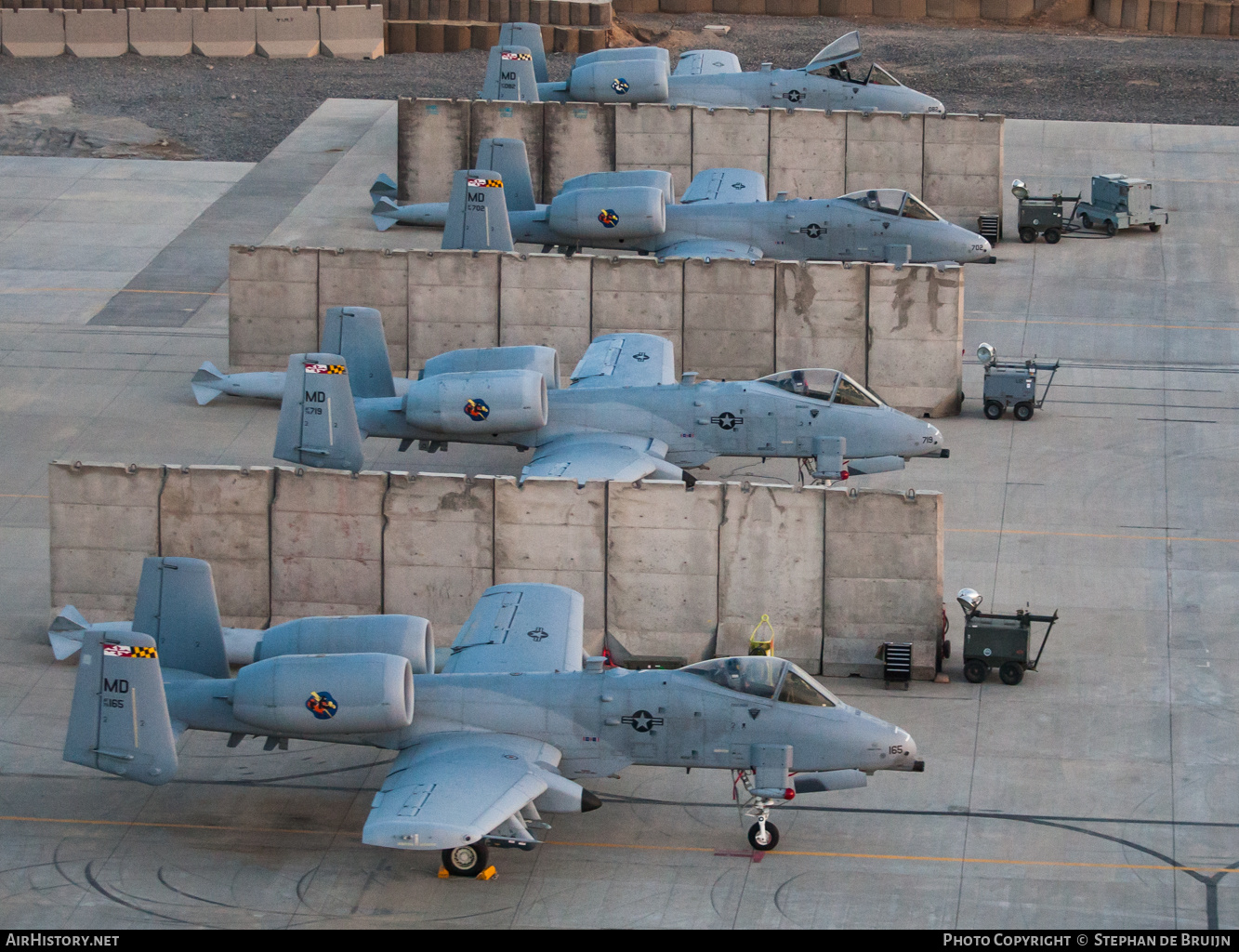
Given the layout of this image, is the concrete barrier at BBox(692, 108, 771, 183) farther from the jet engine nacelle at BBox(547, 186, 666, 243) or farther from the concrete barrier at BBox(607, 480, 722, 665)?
the concrete barrier at BBox(607, 480, 722, 665)

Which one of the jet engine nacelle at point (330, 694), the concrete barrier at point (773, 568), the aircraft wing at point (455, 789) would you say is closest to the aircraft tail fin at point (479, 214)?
the concrete barrier at point (773, 568)

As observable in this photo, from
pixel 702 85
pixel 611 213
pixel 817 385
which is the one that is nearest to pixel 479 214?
pixel 611 213

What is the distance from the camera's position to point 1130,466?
125 feet

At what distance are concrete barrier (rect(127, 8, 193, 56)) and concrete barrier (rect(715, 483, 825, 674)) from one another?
43.3 meters

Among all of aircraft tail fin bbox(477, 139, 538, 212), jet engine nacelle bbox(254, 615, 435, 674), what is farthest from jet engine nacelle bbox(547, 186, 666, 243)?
jet engine nacelle bbox(254, 615, 435, 674)

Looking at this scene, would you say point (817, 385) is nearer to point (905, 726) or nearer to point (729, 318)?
point (729, 318)

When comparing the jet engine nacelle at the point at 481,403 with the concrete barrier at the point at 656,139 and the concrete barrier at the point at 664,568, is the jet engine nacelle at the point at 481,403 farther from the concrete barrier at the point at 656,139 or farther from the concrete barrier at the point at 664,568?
the concrete barrier at the point at 656,139

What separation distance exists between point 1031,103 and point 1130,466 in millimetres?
28501

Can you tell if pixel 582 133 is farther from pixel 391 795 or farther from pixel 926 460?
pixel 391 795

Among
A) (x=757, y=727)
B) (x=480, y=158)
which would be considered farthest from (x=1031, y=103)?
(x=757, y=727)

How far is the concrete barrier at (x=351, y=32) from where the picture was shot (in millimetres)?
68375

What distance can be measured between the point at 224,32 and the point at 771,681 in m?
47.6

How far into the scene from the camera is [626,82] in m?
55.2

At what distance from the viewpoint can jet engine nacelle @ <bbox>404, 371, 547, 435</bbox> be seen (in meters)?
35.6
